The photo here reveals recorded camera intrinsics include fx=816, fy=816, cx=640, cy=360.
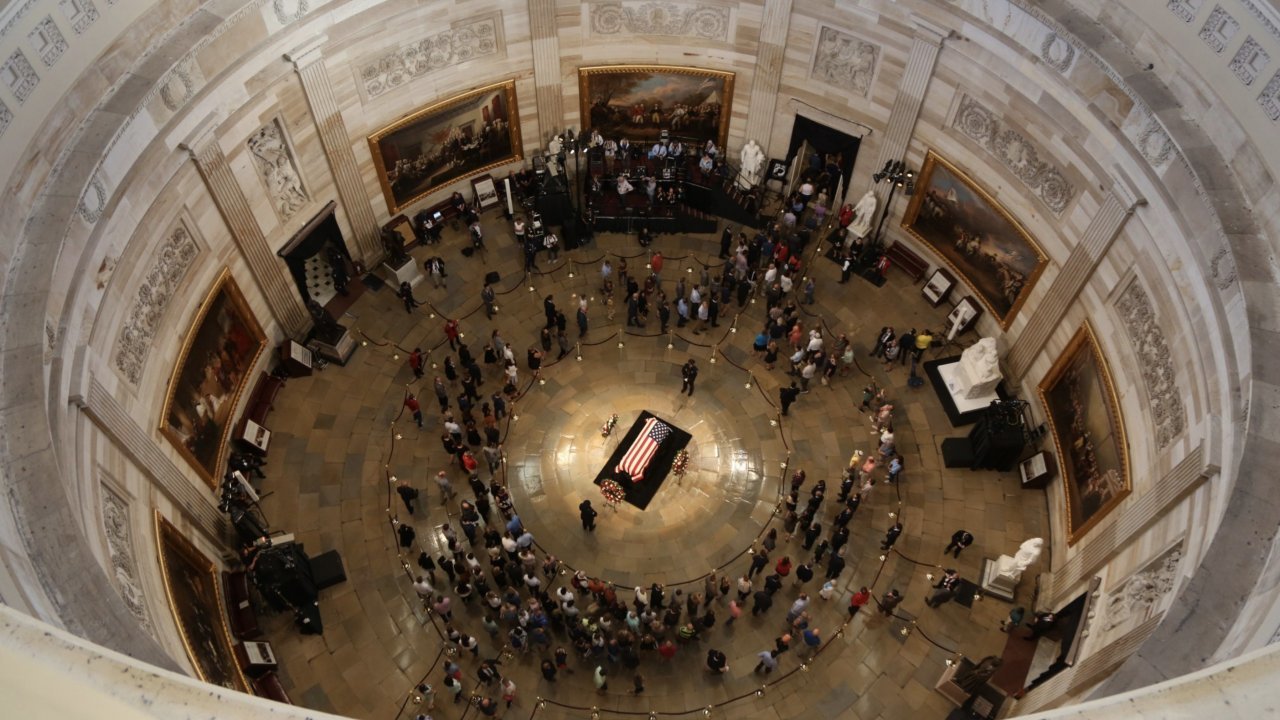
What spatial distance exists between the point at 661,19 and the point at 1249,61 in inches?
579

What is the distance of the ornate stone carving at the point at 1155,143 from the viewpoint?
14930mm

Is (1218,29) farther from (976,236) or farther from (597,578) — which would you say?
(597,578)

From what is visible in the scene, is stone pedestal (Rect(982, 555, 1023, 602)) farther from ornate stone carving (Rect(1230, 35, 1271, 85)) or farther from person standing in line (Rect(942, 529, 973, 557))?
ornate stone carving (Rect(1230, 35, 1271, 85))

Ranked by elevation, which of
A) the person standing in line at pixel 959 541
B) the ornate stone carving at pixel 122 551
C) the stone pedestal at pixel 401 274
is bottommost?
the ornate stone carving at pixel 122 551

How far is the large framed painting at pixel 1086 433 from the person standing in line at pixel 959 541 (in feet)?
7.32

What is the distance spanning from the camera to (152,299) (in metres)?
16.5

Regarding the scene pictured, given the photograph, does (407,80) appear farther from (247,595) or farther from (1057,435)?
(1057,435)

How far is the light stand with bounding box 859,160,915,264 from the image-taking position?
22406 mm

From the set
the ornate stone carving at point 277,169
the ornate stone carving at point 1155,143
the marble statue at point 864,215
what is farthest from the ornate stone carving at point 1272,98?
the ornate stone carving at point 277,169

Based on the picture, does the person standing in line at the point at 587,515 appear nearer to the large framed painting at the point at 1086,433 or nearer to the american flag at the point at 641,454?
the american flag at the point at 641,454

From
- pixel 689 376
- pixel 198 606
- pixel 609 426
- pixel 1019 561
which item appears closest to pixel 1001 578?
pixel 1019 561

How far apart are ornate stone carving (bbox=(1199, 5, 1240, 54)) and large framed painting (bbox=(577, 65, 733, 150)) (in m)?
12.7

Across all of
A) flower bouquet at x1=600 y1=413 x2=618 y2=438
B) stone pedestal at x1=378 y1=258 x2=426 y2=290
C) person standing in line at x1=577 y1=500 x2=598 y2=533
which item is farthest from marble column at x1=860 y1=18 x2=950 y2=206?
stone pedestal at x1=378 y1=258 x2=426 y2=290

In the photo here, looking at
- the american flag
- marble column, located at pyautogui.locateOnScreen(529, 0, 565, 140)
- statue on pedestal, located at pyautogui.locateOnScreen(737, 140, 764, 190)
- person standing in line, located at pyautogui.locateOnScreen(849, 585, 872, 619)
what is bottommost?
person standing in line, located at pyautogui.locateOnScreen(849, 585, 872, 619)
